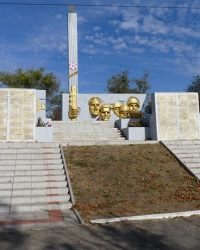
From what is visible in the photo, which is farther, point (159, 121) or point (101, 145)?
point (159, 121)

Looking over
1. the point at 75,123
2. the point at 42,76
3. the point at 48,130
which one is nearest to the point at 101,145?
the point at 48,130

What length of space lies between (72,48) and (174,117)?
34.0 feet

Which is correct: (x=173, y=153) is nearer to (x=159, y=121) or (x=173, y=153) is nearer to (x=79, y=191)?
(x=159, y=121)

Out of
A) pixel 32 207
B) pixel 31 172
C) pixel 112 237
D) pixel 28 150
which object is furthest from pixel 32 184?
pixel 112 237

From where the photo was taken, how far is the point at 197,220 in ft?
21.2

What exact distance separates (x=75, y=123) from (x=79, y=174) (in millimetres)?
7952

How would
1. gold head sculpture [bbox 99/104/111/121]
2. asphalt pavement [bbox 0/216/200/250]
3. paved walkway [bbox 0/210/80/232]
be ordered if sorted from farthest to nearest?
gold head sculpture [bbox 99/104/111/121], paved walkway [bbox 0/210/80/232], asphalt pavement [bbox 0/216/200/250]

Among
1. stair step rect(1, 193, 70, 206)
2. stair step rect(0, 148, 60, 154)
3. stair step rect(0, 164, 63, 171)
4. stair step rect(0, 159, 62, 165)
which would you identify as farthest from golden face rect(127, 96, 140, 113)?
stair step rect(1, 193, 70, 206)

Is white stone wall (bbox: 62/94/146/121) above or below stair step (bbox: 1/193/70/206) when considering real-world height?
above

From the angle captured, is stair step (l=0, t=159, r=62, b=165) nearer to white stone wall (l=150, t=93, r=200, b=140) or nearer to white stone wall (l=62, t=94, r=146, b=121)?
white stone wall (l=150, t=93, r=200, b=140)

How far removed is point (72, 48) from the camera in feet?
71.2

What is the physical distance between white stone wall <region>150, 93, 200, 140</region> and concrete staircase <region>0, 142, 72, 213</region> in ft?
15.3

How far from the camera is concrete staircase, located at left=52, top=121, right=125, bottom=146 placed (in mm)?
14906

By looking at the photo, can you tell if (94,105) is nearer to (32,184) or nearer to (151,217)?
(32,184)
